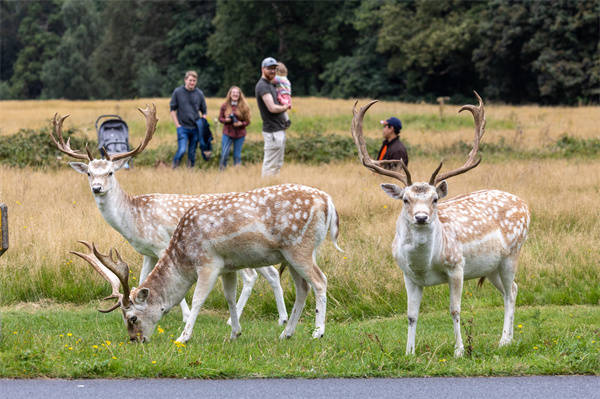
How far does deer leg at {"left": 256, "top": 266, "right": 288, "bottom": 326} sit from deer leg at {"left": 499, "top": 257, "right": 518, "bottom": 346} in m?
2.47

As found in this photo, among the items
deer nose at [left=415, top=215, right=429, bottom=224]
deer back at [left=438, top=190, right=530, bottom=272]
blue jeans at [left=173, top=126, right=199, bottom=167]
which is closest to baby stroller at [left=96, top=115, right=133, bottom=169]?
blue jeans at [left=173, top=126, right=199, bottom=167]

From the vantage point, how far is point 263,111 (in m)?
14.8

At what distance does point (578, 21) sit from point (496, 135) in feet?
76.7

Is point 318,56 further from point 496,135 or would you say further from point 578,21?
point 496,135

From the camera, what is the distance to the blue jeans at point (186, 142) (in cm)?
1669

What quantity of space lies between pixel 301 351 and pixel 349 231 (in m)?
5.10

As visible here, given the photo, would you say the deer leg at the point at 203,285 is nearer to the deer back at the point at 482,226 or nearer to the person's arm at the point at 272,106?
the deer back at the point at 482,226

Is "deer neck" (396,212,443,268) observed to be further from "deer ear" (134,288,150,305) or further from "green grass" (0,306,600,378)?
"deer ear" (134,288,150,305)

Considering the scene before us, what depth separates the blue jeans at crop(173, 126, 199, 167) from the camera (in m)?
16.7

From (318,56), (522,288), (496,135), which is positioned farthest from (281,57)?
(522,288)

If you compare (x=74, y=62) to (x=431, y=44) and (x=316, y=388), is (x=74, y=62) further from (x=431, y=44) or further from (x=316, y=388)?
(x=316, y=388)

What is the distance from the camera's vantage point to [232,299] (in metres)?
7.94

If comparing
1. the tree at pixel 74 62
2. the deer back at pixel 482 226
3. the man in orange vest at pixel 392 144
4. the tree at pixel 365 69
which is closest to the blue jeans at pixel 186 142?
the man in orange vest at pixel 392 144

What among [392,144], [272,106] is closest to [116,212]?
[392,144]
